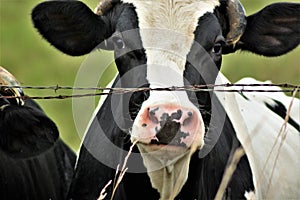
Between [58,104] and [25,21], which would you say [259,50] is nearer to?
[58,104]

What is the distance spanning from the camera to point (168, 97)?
5.67 m

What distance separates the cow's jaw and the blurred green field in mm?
6051

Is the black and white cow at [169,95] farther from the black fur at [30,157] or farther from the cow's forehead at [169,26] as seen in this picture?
the black fur at [30,157]

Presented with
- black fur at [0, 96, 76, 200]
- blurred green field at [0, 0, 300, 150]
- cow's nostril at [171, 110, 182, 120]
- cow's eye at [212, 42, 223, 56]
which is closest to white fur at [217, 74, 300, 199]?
cow's eye at [212, 42, 223, 56]

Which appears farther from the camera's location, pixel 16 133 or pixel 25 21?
pixel 25 21

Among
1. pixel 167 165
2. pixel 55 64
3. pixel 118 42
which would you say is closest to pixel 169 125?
pixel 167 165

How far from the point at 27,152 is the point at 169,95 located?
4.99ft

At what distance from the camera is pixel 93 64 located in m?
7.03

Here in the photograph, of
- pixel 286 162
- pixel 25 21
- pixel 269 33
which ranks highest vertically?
pixel 269 33

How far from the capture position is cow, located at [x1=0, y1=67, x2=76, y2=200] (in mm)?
6633

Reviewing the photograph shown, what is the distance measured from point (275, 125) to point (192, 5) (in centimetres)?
202

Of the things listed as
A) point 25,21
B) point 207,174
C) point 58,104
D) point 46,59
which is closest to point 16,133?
point 207,174

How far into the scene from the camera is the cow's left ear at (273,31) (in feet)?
22.3

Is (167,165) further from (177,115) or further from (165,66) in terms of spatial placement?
(165,66)
